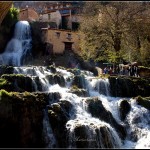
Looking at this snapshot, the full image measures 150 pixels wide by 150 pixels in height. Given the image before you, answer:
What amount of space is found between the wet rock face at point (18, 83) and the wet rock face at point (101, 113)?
443 cm

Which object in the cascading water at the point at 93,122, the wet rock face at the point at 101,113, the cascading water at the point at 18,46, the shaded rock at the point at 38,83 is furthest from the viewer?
the cascading water at the point at 18,46

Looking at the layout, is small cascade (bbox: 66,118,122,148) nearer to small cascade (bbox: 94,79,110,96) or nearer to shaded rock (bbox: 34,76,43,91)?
shaded rock (bbox: 34,76,43,91)

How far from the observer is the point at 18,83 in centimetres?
2283

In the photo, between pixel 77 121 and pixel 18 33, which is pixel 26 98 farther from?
pixel 18 33

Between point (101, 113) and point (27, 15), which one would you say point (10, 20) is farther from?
point (101, 113)

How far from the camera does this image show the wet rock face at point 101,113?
20.5 meters

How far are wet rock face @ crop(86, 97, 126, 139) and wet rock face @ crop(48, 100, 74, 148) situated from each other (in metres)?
1.44

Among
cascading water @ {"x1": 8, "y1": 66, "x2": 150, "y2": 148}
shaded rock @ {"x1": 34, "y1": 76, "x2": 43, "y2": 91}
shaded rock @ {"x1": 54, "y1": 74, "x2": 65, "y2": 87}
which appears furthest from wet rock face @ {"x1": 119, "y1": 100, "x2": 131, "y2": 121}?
shaded rock @ {"x1": 34, "y1": 76, "x2": 43, "y2": 91}

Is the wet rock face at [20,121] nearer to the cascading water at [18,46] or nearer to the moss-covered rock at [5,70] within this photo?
the moss-covered rock at [5,70]

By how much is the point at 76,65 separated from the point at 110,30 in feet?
20.1

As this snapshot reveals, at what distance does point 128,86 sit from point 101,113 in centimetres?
701

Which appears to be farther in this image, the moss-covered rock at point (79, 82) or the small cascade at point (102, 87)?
the small cascade at point (102, 87)

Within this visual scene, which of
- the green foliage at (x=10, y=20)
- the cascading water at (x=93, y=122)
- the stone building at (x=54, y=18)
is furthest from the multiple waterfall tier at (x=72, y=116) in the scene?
the stone building at (x=54, y=18)

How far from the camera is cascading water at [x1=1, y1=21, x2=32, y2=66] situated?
36.4 m
